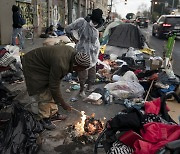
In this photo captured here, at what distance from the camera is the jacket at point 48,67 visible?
3504 mm

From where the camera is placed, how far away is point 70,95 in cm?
588

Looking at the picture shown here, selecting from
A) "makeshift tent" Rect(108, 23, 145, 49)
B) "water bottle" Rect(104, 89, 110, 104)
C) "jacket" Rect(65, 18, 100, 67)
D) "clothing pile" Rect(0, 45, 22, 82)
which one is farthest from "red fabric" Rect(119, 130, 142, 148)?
"makeshift tent" Rect(108, 23, 145, 49)

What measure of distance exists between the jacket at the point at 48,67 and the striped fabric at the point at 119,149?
1.24 metres

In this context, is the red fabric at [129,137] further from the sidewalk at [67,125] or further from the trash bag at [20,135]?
the trash bag at [20,135]

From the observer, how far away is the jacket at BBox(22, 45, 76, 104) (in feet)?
11.5

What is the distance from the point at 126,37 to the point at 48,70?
8388mm

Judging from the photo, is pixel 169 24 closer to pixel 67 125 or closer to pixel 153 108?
pixel 67 125

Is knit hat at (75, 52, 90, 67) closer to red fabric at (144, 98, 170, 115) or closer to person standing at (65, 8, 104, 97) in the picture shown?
red fabric at (144, 98, 170, 115)

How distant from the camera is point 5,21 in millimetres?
12742

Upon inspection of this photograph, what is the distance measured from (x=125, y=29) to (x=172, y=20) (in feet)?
26.4

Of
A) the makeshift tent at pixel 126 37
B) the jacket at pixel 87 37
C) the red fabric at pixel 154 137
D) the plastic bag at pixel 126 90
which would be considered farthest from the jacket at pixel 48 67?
the makeshift tent at pixel 126 37

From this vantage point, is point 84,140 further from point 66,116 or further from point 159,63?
point 159,63

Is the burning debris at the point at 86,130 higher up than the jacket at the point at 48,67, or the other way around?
the jacket at the point at 48,67

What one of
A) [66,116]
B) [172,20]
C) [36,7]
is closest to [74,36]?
[66,116]
